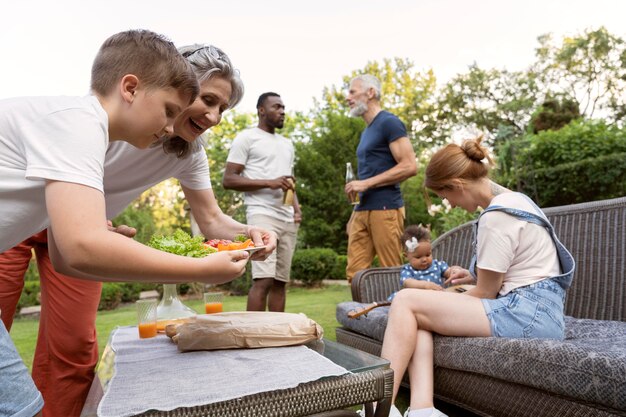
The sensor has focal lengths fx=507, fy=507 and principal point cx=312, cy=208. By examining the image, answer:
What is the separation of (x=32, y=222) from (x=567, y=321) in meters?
2.61

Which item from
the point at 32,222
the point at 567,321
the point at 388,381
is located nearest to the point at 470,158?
the point at 567,321

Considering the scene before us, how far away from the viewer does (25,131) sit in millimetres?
1112

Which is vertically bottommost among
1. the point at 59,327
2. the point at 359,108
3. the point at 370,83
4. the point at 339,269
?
the point at 339,269

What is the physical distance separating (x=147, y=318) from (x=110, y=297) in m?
7.56

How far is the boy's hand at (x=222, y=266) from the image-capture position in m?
1.29

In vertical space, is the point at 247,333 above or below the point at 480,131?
below

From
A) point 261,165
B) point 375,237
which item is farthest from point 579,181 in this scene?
point 261,165

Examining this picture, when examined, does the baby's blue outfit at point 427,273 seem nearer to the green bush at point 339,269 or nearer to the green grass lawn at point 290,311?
the green grass lawn at point 290,311

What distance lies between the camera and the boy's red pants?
2.20 m

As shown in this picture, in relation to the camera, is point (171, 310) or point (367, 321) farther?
point (367, 321)

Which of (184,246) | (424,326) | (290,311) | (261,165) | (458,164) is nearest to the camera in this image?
(184,246)

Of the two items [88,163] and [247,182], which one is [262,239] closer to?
[88,163]

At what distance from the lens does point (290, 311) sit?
22.3ft

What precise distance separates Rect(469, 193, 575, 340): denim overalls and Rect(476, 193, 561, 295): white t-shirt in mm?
28
